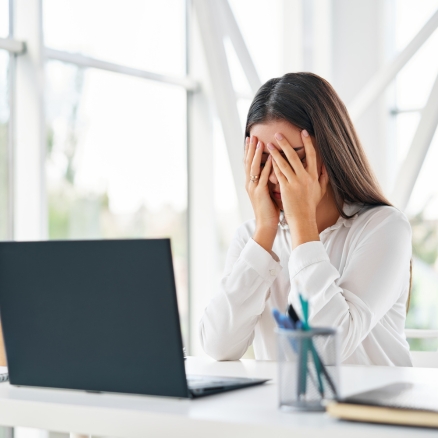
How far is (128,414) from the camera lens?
101 centimetres

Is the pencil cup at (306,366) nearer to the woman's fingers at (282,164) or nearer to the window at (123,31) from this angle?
the woman's fingers at (282,164)

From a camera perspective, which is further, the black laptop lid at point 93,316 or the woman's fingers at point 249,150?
the woman's fingers at point 249,150

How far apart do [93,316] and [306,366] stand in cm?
36

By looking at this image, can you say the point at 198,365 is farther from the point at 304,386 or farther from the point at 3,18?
the point at 3,18

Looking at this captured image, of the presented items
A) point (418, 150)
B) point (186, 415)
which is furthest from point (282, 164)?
point (418, 150)

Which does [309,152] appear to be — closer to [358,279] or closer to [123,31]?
[358,279]

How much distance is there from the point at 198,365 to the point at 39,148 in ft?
6.25

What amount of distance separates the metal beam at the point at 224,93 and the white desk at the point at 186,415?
223cm

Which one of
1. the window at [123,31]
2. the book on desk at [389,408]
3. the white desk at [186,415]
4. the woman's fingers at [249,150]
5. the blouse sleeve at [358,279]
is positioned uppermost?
the window at [123,31]

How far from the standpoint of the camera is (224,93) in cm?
352

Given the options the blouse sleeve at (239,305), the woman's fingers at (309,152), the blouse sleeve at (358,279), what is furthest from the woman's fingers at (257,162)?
the blouse sleeve at (358,279)

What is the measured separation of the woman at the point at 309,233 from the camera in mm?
1674

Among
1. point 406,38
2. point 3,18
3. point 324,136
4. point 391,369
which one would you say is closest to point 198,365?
point 391,369

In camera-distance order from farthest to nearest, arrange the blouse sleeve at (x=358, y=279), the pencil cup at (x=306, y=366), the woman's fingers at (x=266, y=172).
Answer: the woman's fingers at (x=266, y=172) < the blouse sleeve at (x=358, y=279) < the pencil cup at (x=306, y=366)
